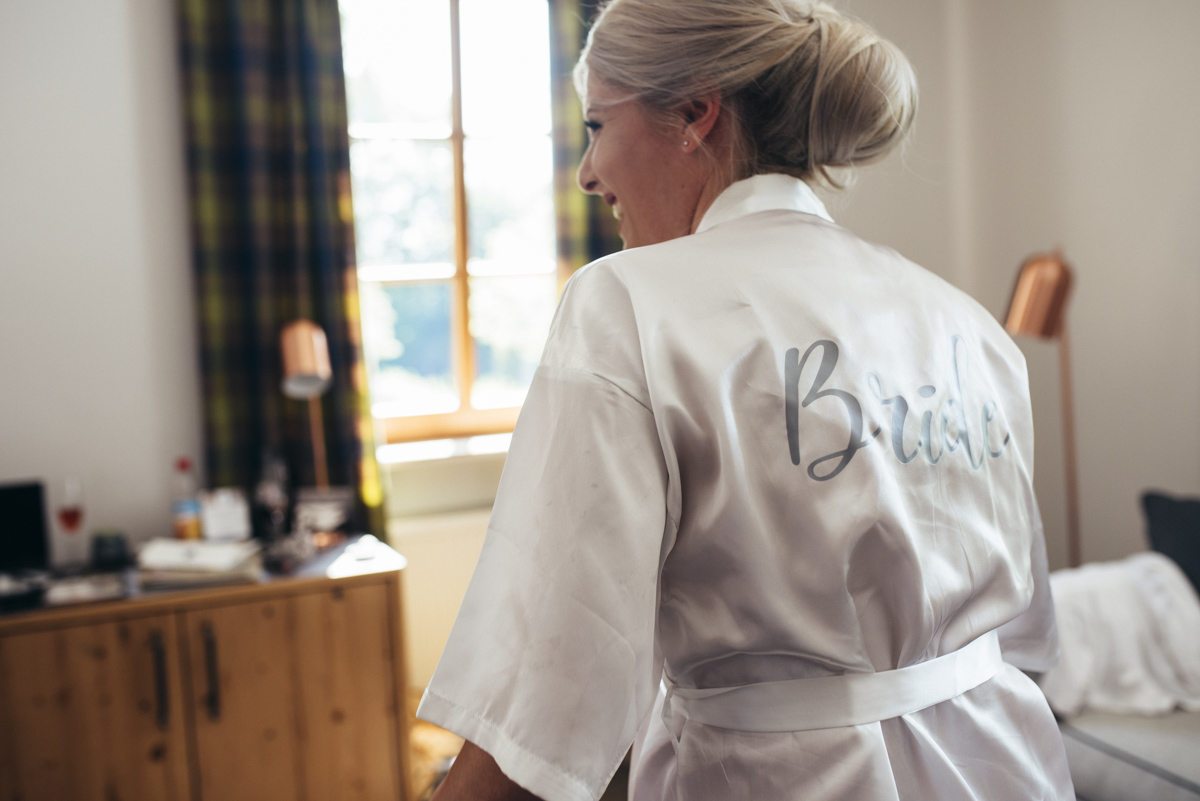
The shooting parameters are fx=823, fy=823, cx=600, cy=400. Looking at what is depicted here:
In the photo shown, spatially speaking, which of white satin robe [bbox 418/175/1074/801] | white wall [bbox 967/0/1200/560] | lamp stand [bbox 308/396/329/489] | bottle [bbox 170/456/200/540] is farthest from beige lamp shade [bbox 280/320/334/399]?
white wall [bbox 967/0/1200/560]

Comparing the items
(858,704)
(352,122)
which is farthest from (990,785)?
(352,122)

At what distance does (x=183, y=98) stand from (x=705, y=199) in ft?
8.28

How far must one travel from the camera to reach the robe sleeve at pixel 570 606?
0.52m

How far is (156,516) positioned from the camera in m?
2.74

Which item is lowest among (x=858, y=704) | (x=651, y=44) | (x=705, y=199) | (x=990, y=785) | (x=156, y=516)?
(x=156, y=516)

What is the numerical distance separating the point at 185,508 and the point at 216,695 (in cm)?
60

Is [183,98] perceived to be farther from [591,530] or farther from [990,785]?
[990,785]

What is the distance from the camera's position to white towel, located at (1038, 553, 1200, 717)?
6.52ft

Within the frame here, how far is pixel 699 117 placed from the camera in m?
0.72

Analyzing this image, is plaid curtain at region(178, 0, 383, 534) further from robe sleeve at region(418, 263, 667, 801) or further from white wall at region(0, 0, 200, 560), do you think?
robe sleeve at region(418, 263, 667, 801)

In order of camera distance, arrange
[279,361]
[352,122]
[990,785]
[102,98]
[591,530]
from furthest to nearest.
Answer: [352,122] < [279,361] < [102,98] < [990,785] < [591,530]

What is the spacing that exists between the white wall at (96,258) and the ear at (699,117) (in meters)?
2.48

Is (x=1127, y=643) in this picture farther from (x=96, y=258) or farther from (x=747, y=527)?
(x=96, y=258)

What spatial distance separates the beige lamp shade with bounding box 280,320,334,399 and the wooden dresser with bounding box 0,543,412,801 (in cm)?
58
